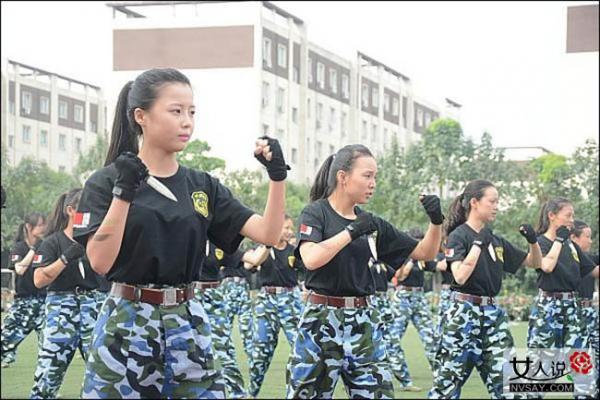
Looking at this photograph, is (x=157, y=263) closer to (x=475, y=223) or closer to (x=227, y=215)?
(x=227, y=215)

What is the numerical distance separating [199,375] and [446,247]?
14.9 ft

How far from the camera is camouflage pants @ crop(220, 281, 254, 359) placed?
44.5 ft

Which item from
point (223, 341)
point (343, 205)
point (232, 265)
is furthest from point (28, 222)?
point (343, 205)

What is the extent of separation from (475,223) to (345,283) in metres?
2.58

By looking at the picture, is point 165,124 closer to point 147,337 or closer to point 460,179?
point 147,337

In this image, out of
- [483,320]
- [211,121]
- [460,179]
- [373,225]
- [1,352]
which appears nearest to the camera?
[373,225]

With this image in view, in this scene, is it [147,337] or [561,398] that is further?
[561,398]

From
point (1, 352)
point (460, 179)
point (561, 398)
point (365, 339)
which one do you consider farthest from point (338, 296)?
point (460, 179)

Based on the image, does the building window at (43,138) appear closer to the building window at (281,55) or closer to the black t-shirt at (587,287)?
the building window at (281,55)

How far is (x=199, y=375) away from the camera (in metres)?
4.91

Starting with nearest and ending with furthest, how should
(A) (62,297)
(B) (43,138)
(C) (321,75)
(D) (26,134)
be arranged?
(A) (62,297) < (D) (26,134) < (B) (43,138) < (C) (321,75)

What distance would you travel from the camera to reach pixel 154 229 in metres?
4.88

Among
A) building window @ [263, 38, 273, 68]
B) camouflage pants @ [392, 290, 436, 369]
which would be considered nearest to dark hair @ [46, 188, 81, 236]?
camouflage pants @ [392, 290, 436, 369]

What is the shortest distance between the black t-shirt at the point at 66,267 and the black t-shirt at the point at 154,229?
171 inches
